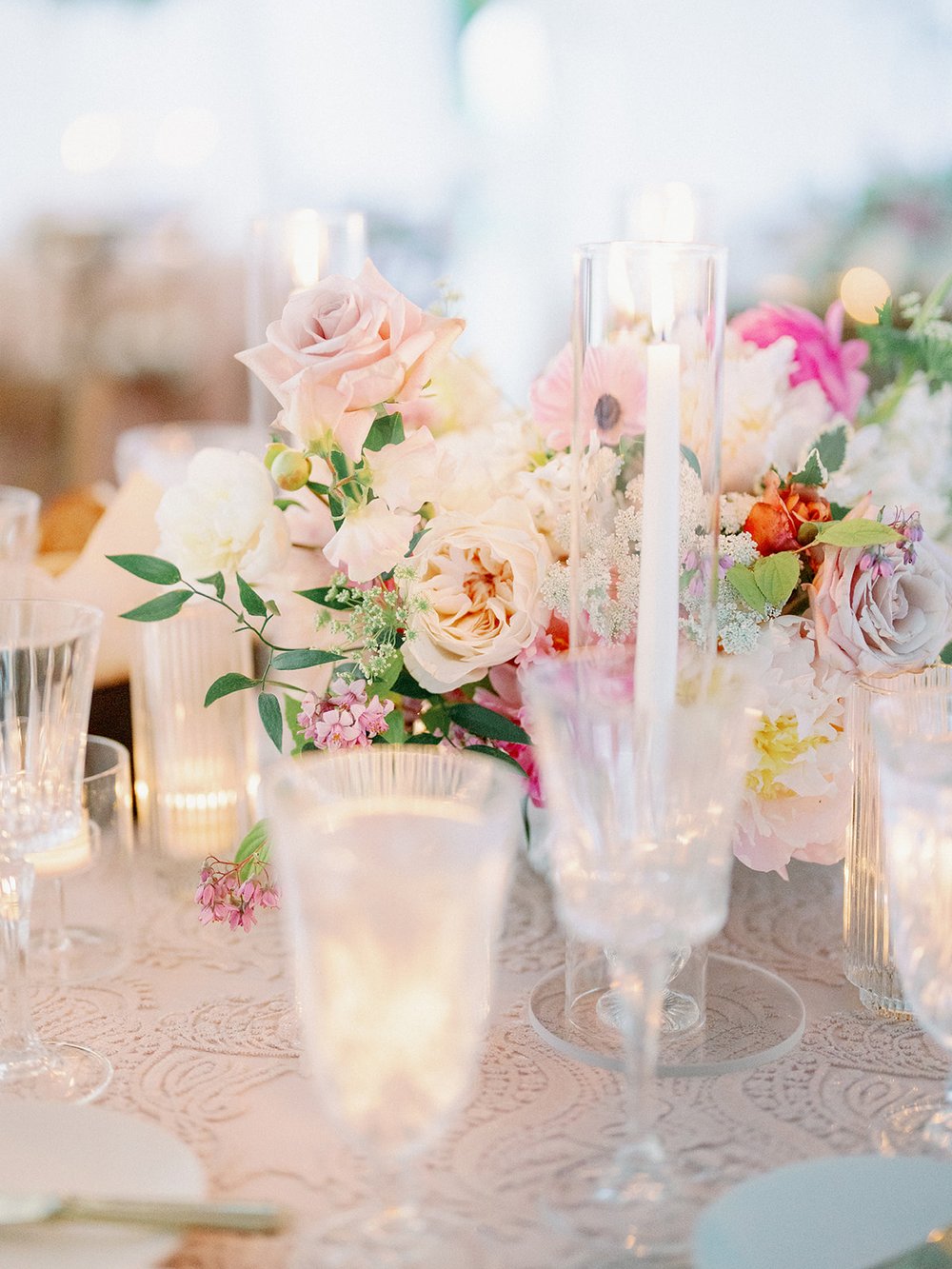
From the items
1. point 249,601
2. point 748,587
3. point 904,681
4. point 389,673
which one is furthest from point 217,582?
point 904,681

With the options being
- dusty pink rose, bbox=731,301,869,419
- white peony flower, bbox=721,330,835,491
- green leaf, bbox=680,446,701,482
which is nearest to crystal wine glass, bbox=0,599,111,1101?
green leaf, bbox=680,446,701,482

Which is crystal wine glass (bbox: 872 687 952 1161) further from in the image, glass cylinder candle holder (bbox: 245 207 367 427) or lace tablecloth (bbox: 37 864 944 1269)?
glass cylinder candle holder (bbox: 245 207 367 427)

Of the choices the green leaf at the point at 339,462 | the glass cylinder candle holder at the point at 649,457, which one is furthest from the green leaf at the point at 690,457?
the green leaf at the point at 339,462

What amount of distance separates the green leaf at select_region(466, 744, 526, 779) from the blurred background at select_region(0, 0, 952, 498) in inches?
113

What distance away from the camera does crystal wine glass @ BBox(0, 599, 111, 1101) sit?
2.53ft

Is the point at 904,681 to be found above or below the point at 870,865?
above

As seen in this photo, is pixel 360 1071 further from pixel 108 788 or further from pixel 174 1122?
pixel 108 788

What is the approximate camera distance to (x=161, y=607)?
90cm

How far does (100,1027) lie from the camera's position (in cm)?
86

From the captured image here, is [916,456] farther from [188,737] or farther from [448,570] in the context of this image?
[188,737]

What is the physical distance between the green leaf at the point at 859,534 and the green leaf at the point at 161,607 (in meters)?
0.40

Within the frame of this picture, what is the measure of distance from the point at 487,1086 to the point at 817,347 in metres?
0.65

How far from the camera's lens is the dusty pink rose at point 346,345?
2.70 feet

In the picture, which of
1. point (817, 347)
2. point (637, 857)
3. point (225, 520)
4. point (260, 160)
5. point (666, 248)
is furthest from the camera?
point (260, 160)
